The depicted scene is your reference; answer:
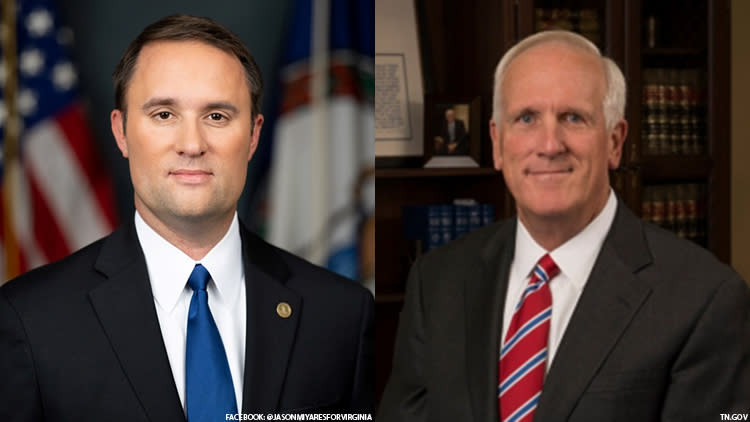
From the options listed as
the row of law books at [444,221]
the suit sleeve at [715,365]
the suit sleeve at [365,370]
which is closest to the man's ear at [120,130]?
the suit sleeve at [365,370]

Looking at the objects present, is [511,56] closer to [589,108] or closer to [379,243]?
[589,108]

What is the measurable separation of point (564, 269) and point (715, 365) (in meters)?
0.31

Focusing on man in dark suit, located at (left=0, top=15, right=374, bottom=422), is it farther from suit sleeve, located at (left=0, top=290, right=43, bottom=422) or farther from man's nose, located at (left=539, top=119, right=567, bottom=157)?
man's nose, located at (left=539, top=119, right=567, bottom=157)

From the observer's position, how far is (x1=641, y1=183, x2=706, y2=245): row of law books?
3.20 meters

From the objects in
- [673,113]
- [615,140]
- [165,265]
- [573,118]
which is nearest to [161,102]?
[165,265]

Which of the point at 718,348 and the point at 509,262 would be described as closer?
the point at 718,348

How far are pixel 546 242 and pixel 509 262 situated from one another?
0.08 m

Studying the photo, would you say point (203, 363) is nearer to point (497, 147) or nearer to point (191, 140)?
point (191, 140)

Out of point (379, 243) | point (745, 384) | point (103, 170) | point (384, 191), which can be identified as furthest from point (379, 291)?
point (745, 384)

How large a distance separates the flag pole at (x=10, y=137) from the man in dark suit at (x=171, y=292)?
361mm

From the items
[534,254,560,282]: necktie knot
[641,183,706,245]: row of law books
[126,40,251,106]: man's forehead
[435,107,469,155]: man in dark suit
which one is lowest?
[641,183,706,245]: row of law books

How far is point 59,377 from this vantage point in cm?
129

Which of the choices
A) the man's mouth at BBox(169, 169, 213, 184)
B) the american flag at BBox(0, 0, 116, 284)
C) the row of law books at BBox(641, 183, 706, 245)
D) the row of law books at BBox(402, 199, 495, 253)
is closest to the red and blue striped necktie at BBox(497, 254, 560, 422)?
the man's mouth at BBox(169, 169, 213, 184)

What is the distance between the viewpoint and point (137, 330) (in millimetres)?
1346
